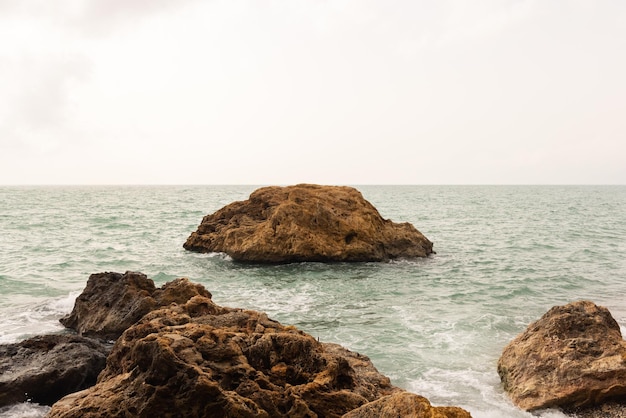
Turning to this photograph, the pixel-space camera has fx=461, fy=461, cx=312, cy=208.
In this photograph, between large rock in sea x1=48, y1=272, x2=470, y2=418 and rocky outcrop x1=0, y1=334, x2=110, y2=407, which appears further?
rocky outcrop x1=0, y1=334, x2=110, y2=407

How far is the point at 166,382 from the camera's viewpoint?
5.55 meters

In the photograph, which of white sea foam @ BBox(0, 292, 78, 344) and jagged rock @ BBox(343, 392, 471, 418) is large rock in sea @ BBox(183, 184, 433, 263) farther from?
jagged rock @ BBox(343, 392, 471, 418)

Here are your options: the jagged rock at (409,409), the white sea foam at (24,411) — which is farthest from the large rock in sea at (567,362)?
the white sea foam at (24,411)

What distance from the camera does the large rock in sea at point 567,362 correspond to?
26.5 feet

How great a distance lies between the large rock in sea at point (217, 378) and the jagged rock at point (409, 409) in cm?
152

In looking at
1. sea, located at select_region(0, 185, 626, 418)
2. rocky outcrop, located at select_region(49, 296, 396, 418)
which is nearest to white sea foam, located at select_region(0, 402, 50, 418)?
sea, located at select_region(0, 185, 626, 418)

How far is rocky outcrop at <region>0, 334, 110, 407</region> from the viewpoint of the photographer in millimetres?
7834

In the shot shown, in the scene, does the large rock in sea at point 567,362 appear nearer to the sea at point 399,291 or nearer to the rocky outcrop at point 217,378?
the sea at point 399,291

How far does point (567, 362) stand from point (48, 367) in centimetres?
952

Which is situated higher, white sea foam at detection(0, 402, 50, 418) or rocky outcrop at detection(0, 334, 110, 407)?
rocky outcrop at detection(0, 334, 110, 407)

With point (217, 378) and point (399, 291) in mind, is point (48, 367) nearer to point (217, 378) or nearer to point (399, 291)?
point (217, 378)

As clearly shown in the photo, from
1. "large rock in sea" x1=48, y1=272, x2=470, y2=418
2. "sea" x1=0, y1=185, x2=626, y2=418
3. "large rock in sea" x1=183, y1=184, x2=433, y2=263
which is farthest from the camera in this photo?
"large rock in sea" x1=183, y1=184, x2=433, y2=263

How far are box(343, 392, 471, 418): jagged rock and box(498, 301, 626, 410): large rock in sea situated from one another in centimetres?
502

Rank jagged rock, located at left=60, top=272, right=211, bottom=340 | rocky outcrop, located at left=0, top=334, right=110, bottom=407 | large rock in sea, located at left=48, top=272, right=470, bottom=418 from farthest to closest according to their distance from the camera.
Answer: jagged rock, located at left=60, top=272, right=211, bottom=340, rocky outcrop, located at left=0, top=334, right=110, bottom=407, large rock in sea, located at left=48, top=272, right=470, bottom=418
